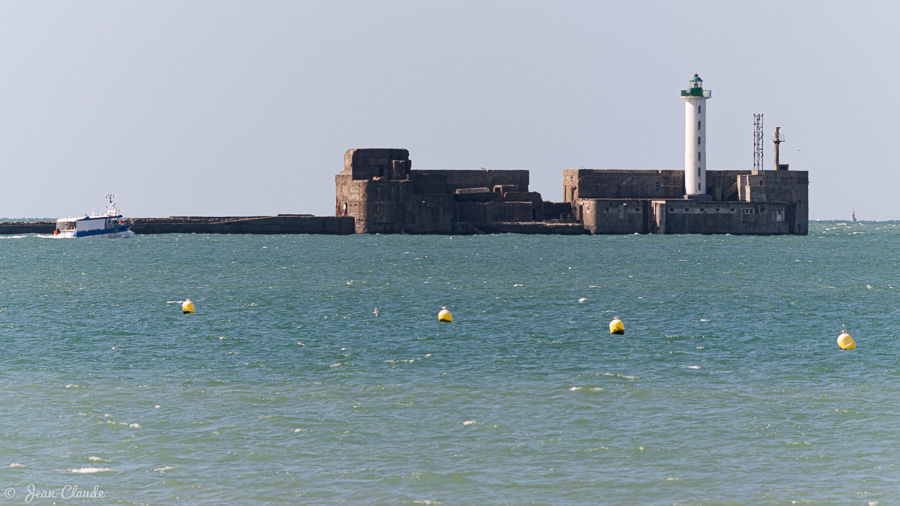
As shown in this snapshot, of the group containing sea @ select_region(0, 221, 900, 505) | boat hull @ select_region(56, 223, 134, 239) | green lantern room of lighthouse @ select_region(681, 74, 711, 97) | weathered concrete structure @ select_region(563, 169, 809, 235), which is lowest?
sea @ select_region(0, 221, 900, 505)

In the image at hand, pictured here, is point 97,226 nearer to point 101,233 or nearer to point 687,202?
point 101,233

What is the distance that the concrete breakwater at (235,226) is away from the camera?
138625 mm

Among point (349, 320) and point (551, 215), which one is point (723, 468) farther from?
point (551, 215)

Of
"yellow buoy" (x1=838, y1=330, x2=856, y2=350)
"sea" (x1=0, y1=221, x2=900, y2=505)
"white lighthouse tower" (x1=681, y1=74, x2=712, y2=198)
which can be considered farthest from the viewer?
"white lighthouse tower" (x1=681, y1=74, x2=712, y2=198)

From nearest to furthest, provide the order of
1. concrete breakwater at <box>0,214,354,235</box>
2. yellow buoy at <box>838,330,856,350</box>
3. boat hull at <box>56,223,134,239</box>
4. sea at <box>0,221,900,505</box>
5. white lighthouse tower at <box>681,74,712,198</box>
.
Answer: sea at <box>0,221,900,505</box> < yellow buoy at <box>838,330,856,350</box> < white lighthouse tower at <box>681,74,712,198</box> < boat hull at <box>56,223,134,239</box> < concrete breakwater at <box>0,214,354,235</box>

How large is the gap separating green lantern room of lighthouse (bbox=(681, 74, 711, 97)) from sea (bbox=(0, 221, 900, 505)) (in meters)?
77.5

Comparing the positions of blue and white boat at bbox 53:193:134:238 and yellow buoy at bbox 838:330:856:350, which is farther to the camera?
blue and white boat at bbox 53:193:134:238

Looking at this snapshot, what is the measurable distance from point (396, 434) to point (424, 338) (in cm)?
1514

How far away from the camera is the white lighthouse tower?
5094 inches

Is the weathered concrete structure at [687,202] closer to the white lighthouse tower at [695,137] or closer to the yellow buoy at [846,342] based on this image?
the white lighthouse tower at [695,137]

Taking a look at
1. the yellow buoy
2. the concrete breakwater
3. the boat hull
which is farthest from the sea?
the boat hull

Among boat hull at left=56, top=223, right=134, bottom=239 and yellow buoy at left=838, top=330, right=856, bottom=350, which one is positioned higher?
boat hull at left=56, top=223, right=134, bottom=239

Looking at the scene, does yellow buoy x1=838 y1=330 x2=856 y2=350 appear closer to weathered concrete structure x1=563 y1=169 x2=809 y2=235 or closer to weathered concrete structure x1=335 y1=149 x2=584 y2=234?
weathered concrete structure x1=563 y1=169 x2=809 y2=235

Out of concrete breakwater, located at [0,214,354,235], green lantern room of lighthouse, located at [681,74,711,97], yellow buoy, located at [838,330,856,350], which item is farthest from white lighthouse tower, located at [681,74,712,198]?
yellow buoy, located at [838,330,856,350]
